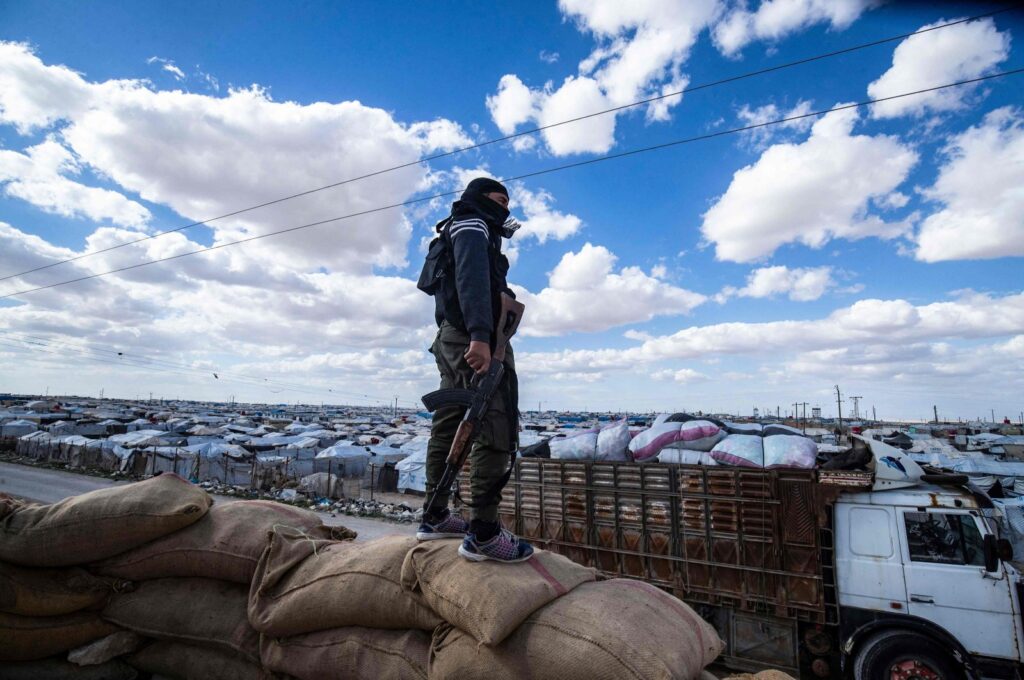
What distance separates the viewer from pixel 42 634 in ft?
10.6

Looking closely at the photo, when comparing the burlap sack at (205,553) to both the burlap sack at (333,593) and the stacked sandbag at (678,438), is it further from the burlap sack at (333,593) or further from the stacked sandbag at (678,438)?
the stacked sandbag at (678,438)

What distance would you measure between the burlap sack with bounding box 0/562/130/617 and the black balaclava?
3447mm

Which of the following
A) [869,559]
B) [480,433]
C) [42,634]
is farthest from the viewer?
[869,559]

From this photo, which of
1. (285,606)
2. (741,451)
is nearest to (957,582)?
(741,451)

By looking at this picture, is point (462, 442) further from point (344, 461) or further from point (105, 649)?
point (344, 461)

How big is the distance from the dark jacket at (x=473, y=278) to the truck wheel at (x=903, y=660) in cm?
597

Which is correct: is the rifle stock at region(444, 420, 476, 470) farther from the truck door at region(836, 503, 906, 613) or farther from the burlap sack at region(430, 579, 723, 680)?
the truck door at region(836, 503, 906, 613)

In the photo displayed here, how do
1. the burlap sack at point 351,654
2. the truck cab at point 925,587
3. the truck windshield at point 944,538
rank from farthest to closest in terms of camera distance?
the truck windshield at point 944,538 < the truck cab at point 925,587 < the burlap sack at point 351,654

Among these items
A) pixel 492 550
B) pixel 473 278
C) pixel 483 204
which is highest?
pixel 483 204

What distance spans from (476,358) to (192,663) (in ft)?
8.86

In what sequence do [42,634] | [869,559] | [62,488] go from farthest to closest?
[62,488]
[869,559]
[42,634]

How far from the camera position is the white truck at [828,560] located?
5488 mm

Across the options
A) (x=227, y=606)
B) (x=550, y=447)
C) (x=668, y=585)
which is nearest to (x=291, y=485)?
(x=550, y=447)

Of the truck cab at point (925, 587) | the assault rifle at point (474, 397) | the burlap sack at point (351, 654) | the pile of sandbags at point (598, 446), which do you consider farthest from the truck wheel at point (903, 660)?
the assault rifle at point (474, 397)
